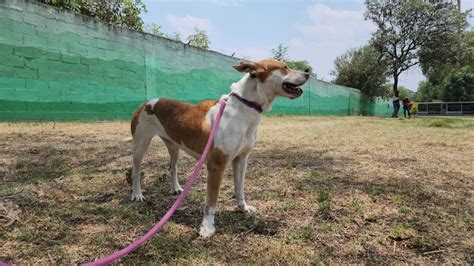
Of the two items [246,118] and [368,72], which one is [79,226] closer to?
[246,118]

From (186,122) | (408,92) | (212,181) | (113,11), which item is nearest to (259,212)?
(212,181)

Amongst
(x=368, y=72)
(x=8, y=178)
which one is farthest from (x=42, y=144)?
(x=368, y=72)

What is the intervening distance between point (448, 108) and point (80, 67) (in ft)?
169

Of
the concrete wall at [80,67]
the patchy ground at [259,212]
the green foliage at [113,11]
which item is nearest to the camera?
the patchy ground at [259,212]

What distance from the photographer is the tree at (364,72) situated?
32.2 m

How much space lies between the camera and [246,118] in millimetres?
2914

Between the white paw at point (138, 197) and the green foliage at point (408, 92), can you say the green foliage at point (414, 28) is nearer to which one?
the white paw at point (138, 197)

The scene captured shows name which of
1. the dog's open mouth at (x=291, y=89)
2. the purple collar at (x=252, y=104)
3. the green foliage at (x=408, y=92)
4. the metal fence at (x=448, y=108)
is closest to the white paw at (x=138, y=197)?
the purple collar at (x=252, y=104)

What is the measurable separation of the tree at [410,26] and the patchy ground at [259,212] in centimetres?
2634

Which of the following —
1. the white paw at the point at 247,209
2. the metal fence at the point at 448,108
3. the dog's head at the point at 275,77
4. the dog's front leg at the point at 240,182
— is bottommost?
the white paw at the point at 247,209

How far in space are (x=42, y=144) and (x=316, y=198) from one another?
16.8 ft

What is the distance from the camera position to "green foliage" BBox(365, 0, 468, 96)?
Result: 95.5ft

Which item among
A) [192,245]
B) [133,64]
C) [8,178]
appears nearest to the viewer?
[192,245]

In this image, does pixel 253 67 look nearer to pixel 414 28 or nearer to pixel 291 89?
pixel 291 89
